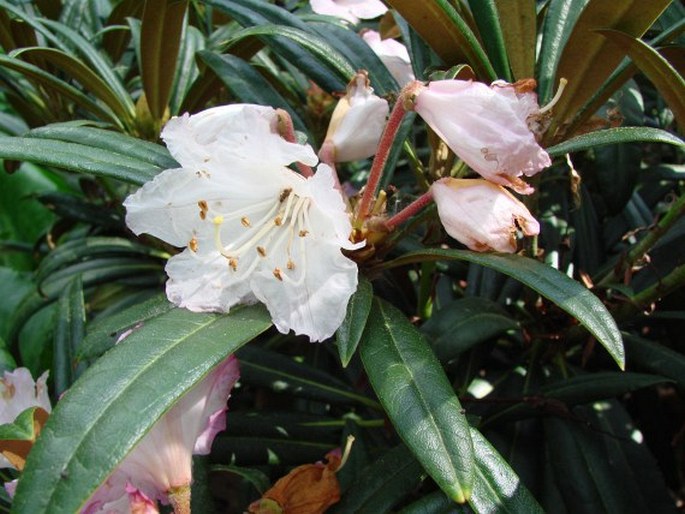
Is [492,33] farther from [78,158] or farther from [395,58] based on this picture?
[78,158]

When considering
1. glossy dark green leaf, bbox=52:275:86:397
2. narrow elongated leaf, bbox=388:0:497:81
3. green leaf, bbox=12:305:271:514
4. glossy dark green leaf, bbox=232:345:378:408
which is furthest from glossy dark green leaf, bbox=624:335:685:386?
glossy dark green leaf, bbox=52:275:86:397

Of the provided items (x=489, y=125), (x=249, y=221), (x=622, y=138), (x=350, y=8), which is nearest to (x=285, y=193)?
(x=249, y=221)

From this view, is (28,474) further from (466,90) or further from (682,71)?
(682,71)

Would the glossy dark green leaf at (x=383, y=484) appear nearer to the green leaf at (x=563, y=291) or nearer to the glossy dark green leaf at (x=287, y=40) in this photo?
the green leaf at (x=563, y=291)

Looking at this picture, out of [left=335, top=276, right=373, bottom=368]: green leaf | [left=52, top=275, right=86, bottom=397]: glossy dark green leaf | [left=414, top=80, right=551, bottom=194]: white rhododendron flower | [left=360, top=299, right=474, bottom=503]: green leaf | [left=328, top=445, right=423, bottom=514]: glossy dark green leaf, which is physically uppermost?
[left=414, top=80, right=551, bottom=194]: white rhododendron flower

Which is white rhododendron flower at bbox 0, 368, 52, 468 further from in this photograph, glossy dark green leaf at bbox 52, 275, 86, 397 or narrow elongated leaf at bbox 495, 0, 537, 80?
narrow elongated leaf at bbox 495, 0, 537, 80
